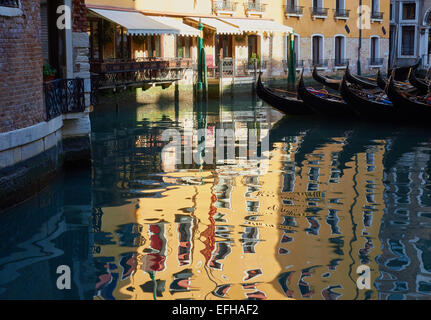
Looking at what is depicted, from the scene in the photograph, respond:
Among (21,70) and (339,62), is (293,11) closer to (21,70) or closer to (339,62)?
A: (339,62)

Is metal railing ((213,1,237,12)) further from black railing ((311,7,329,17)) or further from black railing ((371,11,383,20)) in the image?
black railing ((371,11,383,20))

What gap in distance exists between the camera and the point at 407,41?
30656 millimetres

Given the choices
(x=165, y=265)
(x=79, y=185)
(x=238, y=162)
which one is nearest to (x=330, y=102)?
(x=238, y=162)

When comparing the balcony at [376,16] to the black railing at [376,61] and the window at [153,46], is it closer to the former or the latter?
the black railing at [376,61]

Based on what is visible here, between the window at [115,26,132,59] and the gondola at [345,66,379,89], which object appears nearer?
the window at [115,26,132,59]

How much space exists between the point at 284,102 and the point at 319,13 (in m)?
9.97

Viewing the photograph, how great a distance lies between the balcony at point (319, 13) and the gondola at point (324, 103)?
391 inches

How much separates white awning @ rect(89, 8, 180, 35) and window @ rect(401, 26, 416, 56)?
1650cm

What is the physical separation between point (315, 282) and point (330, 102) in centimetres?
1069

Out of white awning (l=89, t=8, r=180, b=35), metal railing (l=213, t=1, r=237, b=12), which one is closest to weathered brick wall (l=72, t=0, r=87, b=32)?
white awning (l=89, t=8, r=180, b=35)

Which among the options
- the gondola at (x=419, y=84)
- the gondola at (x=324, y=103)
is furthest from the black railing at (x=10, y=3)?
the gondola at (x=419, y=84)

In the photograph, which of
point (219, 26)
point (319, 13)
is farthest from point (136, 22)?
point (319, 13)

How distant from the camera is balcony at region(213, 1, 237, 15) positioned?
20.4 meters
